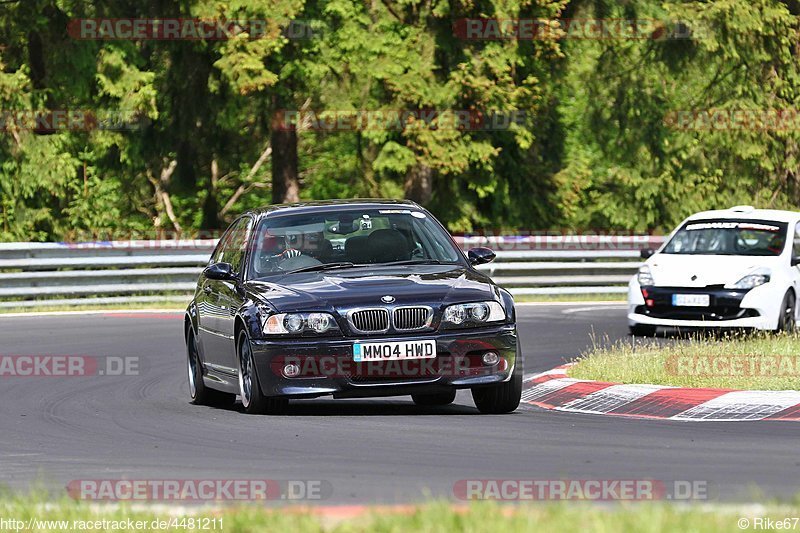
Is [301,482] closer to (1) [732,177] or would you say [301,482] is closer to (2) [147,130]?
(2) [147,130]

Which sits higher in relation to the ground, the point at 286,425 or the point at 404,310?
the point at 404,310

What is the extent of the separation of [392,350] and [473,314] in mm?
655

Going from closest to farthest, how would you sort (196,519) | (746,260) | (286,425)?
1. (196,519)
2. (286,425)
3. (746,260)

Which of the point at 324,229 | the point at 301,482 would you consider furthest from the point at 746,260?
the point at 301,482

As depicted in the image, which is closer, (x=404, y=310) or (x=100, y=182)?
(x=404, y=310)

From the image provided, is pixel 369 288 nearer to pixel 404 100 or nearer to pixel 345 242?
pixel 345 242

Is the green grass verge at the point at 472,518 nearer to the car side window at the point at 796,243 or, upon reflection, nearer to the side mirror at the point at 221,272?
the side mirror at the point at 221,272

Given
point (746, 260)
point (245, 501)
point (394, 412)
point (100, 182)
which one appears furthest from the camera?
point (100, 182)

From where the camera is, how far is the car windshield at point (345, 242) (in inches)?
504

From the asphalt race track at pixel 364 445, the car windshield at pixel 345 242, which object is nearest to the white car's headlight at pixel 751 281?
the asphalt race track at pixel 364 445

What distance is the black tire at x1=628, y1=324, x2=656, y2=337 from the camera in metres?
20.3

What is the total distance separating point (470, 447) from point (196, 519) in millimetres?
3207

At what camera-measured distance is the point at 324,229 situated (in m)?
13.0

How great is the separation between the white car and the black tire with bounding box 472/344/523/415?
7.11 m
